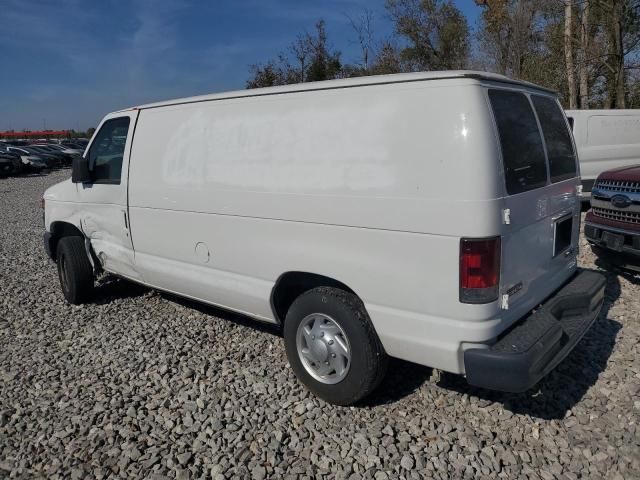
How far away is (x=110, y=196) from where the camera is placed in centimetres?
Answer: 478

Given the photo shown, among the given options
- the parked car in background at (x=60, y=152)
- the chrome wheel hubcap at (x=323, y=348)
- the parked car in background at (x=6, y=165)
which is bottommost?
the chrome wheel hubcap at (x=323, y=348)

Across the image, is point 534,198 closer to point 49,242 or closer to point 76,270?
point 76,270

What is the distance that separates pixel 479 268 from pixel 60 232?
16.6ft

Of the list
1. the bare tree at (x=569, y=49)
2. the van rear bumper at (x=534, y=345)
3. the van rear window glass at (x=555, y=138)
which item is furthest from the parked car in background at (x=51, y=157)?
the van rear bumper at (x=534, y=345)

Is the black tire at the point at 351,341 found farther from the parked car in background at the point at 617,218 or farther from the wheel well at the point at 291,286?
the parked car in background at the point at 617,218

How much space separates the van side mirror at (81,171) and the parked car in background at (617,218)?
5429 millimetres

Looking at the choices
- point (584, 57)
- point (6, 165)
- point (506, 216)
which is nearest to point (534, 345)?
point (506, 216)

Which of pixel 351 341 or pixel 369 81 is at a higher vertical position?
pixel 369 81

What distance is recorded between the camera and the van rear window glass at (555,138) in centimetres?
334

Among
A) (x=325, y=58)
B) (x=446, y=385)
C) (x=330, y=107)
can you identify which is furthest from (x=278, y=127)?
(x=325, y=58)

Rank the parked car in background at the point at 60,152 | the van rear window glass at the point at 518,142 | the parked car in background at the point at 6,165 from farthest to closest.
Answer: the parked car in background at the point at 60,152, the parked car in background at the point at 6,165, the van rear window glass at the point at 518,142

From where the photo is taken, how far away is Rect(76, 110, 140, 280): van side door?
15.3 feet

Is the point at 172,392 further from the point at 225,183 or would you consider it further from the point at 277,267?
the point at 225,183

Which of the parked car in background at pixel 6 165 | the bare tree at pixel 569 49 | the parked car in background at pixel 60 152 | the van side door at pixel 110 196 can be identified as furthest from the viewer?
the parked car in background at pixel 60 152
